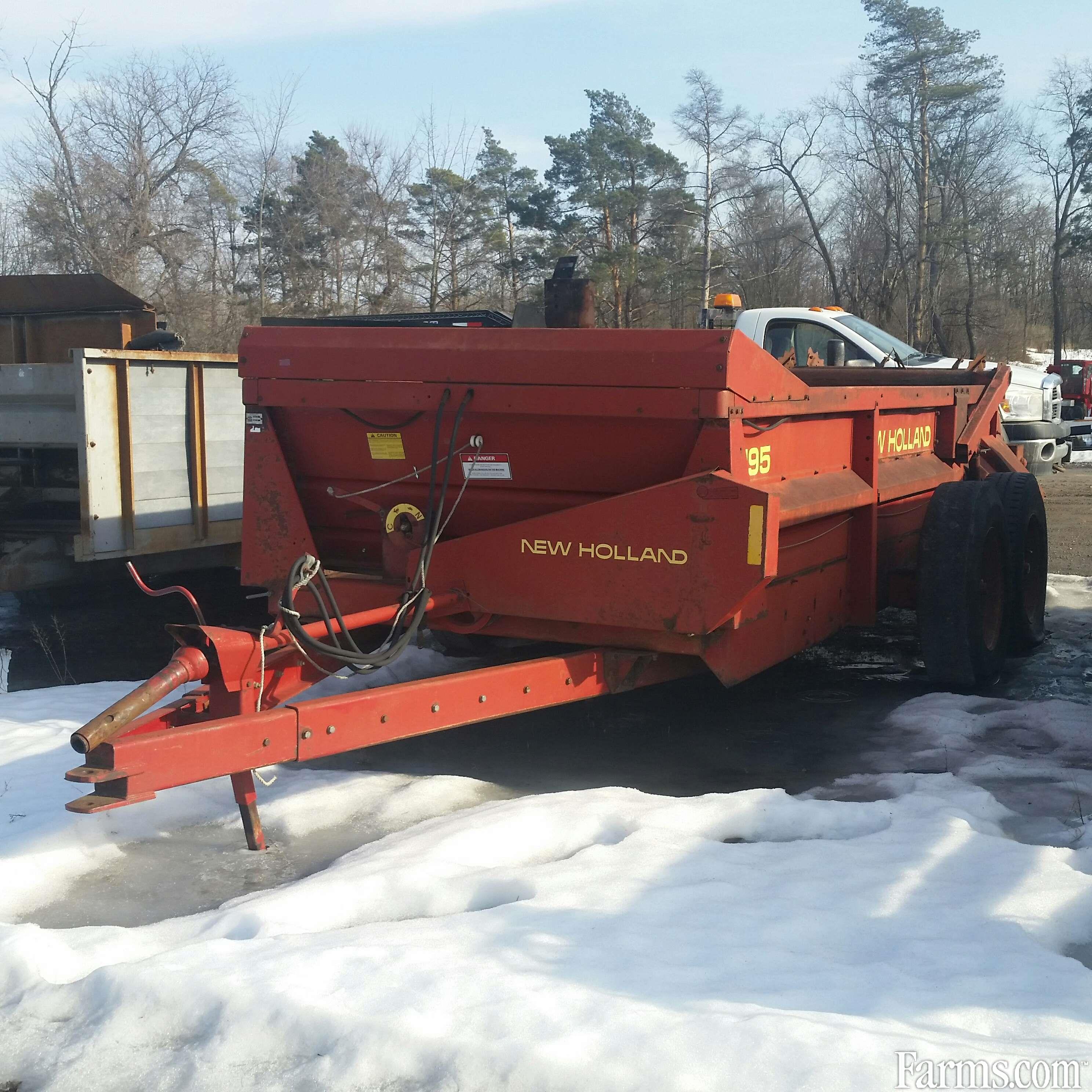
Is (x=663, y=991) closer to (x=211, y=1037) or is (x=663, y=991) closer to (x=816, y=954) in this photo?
(x=816, y=954)

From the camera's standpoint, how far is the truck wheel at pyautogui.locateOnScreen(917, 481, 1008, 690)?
5.53 meters

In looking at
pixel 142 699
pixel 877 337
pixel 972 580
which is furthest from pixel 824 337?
pixel 142 699

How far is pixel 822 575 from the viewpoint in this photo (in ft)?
17.1

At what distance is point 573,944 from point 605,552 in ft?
5.63

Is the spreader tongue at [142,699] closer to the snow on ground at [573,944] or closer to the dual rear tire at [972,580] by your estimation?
the snow on ground at [573,944]

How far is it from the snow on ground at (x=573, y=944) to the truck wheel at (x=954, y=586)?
1131 millimetres

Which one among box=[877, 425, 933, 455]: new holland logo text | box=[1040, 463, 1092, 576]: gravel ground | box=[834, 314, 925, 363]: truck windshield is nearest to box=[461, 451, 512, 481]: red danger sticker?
box=[877, 425, 933, 455]: new holland logo text

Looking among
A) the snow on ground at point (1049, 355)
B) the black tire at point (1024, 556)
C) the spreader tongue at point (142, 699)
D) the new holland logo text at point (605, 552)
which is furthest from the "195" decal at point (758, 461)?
the snow on ground at point (1049, 355)

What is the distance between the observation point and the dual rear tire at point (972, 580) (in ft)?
18.2

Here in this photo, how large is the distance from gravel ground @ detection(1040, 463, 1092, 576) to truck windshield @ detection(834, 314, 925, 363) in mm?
2233

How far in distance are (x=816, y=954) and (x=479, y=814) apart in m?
1.41

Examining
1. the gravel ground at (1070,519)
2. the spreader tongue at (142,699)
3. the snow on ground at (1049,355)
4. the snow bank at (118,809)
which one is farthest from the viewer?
the snow on ground at (1049,355)

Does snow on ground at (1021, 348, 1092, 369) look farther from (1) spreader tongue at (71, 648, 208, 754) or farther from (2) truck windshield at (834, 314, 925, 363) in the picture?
(1) spreader tongue at (71, 648, 208, 754)

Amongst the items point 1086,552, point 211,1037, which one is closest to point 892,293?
point 1086,552
